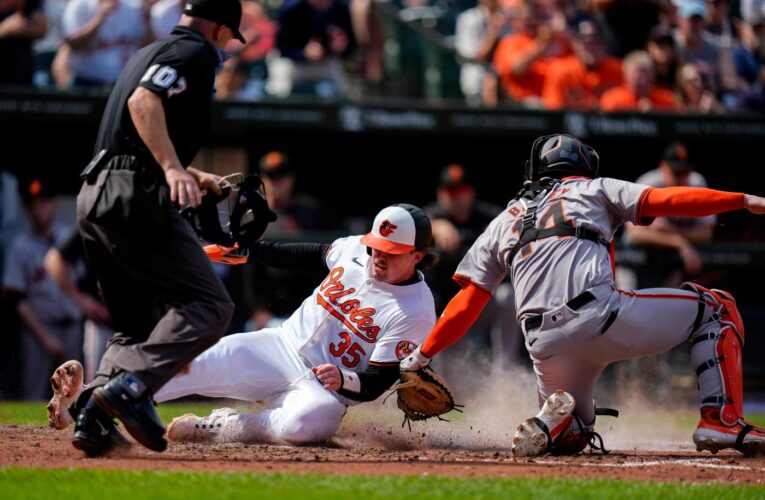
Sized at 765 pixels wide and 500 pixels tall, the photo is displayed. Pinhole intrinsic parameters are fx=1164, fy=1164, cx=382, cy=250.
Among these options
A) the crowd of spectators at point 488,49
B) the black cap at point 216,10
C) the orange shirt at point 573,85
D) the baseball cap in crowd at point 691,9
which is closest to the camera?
the black cap at point 216,10

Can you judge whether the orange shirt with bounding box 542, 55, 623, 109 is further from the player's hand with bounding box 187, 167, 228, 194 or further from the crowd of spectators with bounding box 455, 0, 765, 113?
the player's hand with bounding box 187, 167, 228, 194

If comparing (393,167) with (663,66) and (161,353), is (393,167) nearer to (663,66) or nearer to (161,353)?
(663,66)

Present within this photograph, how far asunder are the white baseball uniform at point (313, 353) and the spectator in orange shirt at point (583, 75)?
6.08 meters

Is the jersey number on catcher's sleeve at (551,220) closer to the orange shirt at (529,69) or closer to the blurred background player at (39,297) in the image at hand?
the blurred background player at (39,297)

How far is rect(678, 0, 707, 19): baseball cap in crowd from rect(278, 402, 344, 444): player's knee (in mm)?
8502

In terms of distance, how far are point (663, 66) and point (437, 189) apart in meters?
2.84

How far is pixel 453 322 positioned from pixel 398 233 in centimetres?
56

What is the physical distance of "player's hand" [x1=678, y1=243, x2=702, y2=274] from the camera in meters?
9.89

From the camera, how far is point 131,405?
15.0ft

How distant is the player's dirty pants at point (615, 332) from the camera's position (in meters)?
5.43

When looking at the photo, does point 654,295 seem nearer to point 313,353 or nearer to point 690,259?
point 313,353

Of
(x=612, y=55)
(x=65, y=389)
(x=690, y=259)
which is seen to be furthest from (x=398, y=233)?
(x=612, y=55)

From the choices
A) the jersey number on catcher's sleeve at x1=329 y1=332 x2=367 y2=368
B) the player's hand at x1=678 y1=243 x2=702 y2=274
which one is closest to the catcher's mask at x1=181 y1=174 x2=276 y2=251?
the jersey number on catcher's sleeve at x1=329 y1=332 x2=367 y2=368

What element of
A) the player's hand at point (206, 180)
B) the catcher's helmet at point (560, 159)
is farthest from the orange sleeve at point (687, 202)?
the player's hand at point (206, 180)
